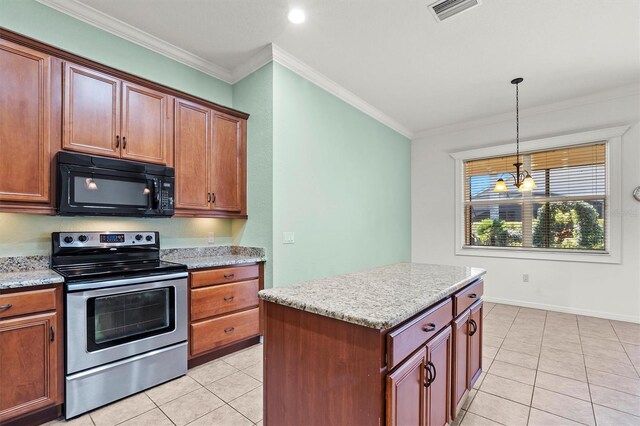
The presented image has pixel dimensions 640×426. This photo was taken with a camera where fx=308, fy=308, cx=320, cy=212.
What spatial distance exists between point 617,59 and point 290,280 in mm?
4151

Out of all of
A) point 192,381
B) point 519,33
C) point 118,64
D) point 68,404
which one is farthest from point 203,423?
point 519,33

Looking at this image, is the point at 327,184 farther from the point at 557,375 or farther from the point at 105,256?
the point at 557,375

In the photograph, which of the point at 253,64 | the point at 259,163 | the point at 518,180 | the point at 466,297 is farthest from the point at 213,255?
the point at 518,180

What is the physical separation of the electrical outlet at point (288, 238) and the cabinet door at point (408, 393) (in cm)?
201

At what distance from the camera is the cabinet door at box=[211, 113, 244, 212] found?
3141 mm

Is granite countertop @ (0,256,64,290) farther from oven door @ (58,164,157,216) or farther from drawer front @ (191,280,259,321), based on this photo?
drawer front @ (191,280,259,321)

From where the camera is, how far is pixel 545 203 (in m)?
4.52

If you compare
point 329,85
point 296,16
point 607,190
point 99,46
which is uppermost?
point 296,16

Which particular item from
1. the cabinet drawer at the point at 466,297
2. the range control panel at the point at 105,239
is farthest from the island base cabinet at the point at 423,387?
the range control panel at the point at 105,239

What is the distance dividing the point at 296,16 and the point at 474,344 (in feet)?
9.47

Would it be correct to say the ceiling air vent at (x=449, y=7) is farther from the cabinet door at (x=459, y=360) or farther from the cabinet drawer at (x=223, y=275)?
the cabinet drawer at (x=223, y=275)

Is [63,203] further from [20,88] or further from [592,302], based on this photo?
[592,302]

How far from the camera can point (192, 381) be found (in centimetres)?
241

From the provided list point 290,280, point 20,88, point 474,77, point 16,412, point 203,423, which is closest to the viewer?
point 16,412
